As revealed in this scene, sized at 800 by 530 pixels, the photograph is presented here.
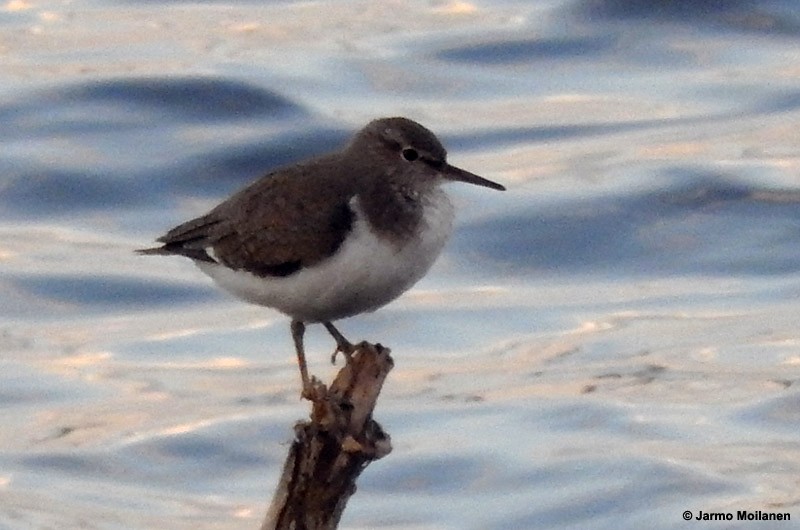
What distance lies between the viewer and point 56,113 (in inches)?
1121

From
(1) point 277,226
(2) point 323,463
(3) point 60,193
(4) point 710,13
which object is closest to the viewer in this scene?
(2) point 323,463

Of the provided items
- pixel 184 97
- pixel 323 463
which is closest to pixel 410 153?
pixel 323 463

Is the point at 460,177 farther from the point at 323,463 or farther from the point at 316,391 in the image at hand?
the point at 323,463

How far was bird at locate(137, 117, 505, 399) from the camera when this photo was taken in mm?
10953

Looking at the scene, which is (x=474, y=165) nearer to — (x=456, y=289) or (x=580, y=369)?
(x=456, y=289)

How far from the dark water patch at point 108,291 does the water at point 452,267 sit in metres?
0.05

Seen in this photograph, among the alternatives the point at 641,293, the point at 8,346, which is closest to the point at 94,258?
the point at 8,346

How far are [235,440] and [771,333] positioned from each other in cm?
570

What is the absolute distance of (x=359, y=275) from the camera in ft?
35.6

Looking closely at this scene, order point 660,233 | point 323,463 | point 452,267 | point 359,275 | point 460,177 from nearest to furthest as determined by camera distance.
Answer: point 323,463 < point 359,275 < point 460,177 < point 452,267 < point 660,233

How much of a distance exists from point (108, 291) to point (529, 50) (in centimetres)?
997

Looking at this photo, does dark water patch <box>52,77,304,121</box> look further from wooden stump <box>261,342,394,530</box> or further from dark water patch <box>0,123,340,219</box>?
wooden stump <box>261,342,394,530</box>

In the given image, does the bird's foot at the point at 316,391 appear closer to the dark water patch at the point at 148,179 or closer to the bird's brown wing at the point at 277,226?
the bird's brown wing at the point at 277,226

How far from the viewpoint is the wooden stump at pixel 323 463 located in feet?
31.8
